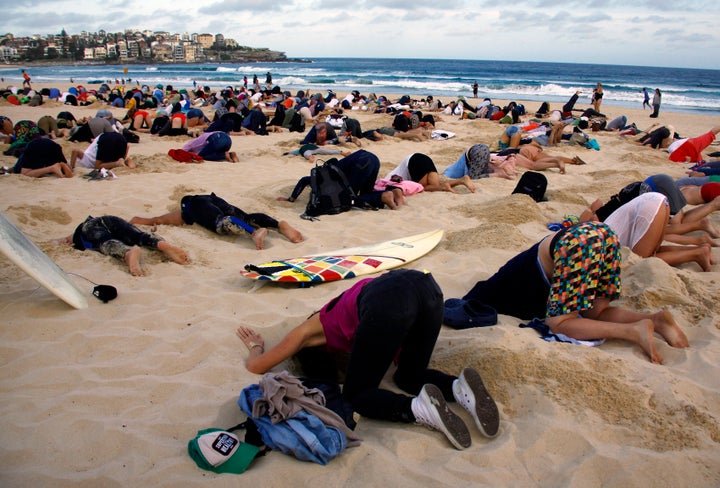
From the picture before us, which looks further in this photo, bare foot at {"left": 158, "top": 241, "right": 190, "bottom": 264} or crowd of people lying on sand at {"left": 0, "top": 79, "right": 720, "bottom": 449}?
bare foot at {"left": 158, "top": 241, "right": 190, "bottom": 264}

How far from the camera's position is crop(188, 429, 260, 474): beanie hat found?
2027 millimetres

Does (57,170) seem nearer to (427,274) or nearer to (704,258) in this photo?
(427,274)

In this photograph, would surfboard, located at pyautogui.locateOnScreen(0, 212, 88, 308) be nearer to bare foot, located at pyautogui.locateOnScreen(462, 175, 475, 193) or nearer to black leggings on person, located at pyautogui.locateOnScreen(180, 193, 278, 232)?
black leggings on person, located at pyautogui.locateOnScreen(180, 193, 278, 232)

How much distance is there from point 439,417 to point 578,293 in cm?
137

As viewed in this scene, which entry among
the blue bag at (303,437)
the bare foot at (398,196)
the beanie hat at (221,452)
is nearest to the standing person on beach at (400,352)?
the blue bag at (303,437)

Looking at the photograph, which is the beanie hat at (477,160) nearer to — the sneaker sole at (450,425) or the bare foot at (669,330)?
the bare foot at (669,330)

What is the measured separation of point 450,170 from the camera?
27.7ft

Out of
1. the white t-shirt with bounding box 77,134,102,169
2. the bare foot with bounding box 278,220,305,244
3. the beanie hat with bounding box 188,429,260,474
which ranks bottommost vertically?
the beanie hat with bounding box 188,429,260,474

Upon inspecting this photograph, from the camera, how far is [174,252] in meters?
4.40

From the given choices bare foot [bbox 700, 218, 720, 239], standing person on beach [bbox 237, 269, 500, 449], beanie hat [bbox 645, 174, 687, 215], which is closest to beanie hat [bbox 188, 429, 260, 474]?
standing person on beach [bbox 237, 269, 500, 449]

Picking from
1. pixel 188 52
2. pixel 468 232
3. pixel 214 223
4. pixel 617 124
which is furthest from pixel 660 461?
pixel 188 52

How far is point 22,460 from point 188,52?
314 ft

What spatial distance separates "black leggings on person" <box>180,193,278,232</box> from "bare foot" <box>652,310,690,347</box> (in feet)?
12.1

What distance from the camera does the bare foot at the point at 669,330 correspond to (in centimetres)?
300
